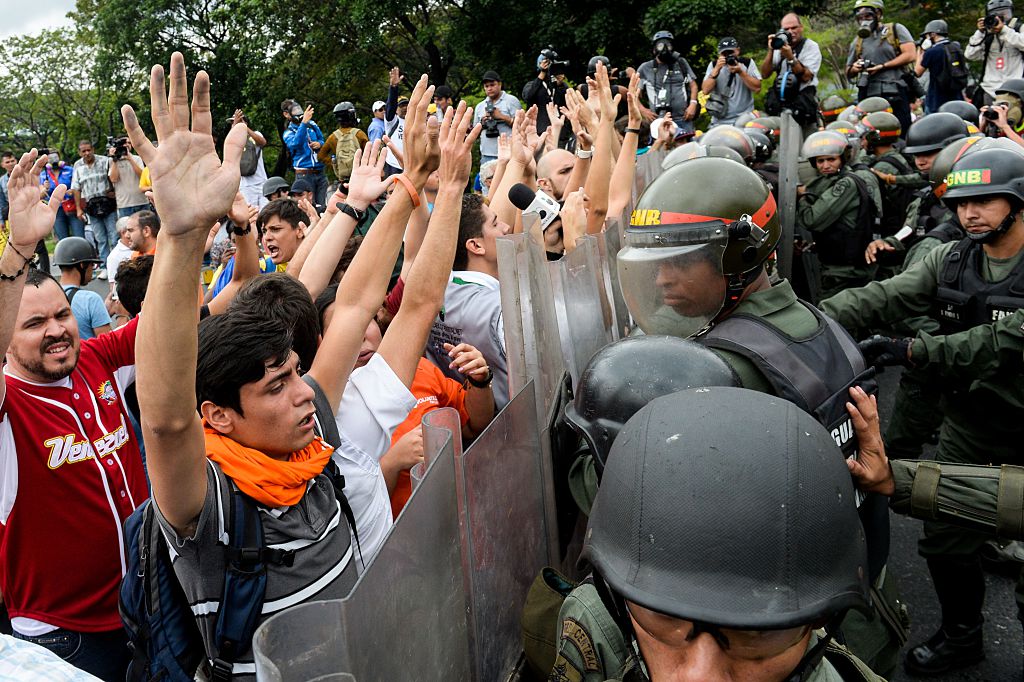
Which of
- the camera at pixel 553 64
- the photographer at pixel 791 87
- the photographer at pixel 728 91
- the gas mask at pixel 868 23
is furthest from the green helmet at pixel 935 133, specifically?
the camera at pixel 553 64

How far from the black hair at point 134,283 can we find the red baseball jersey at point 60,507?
Answer: 1.85 m

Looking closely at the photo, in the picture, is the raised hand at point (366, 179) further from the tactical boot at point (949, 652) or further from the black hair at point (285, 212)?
the tactical boot at point (949, 652)

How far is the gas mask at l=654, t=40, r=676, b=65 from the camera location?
11516 millimetres

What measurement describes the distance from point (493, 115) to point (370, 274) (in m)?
9.90

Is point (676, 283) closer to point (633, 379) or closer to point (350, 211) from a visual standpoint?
point (633, 379)

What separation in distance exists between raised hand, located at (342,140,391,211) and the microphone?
68 centimetres

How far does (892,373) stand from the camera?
7301 mm

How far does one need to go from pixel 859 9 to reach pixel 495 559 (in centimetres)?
1184

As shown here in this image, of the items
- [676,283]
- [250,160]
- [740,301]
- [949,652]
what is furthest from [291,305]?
[250,160]

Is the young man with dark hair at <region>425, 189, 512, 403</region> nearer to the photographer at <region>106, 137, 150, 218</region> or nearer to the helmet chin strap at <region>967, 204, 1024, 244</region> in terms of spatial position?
the helmet chin strap at <region>967, 204, 1024, 244</region>

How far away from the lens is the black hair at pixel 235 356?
6.93ft

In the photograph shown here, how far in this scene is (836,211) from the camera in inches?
274

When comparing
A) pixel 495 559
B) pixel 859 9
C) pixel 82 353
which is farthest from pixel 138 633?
pixel 859 9

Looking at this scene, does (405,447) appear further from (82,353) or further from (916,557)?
(916,557)
